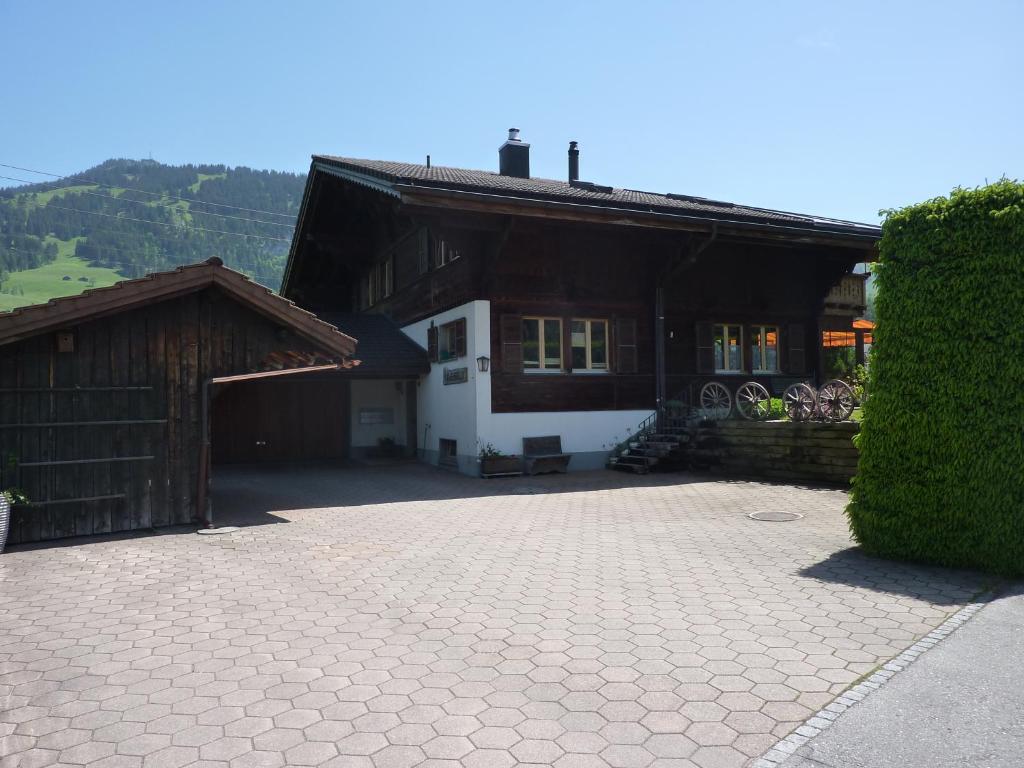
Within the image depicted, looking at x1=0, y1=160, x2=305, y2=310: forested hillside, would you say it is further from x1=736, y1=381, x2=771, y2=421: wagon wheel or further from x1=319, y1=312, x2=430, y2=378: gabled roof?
x1=736, y1=381, x2=771, y2=421: wagon wheel

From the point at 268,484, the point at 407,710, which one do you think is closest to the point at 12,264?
the point at 268,484

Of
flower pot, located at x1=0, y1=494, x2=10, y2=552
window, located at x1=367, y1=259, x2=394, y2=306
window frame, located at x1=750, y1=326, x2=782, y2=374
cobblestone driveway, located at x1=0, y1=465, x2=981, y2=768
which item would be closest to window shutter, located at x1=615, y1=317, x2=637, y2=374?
window frame, located at x1=750, y1=326, x2=782, y2=374

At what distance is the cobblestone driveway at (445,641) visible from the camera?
3627 mm

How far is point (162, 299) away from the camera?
946cm

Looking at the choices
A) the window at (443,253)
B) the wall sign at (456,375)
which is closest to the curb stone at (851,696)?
the wall sign at (456,375)

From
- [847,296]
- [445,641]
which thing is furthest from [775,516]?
[847,296]

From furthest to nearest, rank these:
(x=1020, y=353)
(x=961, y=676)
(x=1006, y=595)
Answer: (x=1020, y=353), (x=1006, y=595), (x=961, y=676)

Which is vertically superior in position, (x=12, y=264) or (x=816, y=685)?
(x=12, y=264)

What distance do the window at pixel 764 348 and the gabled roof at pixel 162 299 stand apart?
1206 centimetres

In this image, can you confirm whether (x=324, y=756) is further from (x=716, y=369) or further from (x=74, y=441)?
(x=716, y=369)

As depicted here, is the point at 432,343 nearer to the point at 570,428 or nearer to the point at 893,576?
the point at 570,428

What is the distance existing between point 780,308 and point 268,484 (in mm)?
13486

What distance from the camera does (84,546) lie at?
8.58 m

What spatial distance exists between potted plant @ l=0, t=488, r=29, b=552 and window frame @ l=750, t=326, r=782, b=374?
1599 cm
